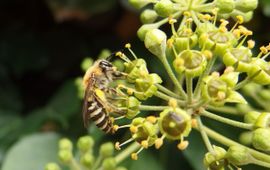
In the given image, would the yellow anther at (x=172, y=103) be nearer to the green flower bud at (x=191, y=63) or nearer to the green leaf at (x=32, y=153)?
the green flower bud at (x=191, y=63)

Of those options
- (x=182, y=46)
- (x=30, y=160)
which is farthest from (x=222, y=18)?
(x=30, y=160)

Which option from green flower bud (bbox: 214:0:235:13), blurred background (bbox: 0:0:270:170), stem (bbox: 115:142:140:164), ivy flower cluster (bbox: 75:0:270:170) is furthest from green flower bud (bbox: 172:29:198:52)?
blurred background (bbox: 0:0:270:170)

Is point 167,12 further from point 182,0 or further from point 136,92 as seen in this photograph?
point 136,92

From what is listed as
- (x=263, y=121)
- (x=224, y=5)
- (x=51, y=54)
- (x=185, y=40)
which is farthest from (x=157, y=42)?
(x=51, y=54)

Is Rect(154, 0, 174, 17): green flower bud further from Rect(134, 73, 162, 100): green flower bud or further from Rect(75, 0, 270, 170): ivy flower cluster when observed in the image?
Rect(134, 73, 162, 100): green flower bud

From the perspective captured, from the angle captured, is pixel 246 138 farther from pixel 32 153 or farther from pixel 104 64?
pixel 32 153

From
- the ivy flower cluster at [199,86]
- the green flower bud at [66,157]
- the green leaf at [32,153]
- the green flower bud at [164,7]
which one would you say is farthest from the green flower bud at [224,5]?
the green leaf at [32,153]
